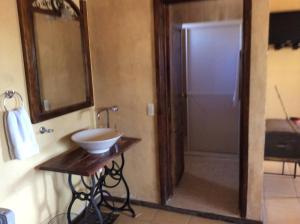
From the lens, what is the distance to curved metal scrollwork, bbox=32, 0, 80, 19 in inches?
84.8

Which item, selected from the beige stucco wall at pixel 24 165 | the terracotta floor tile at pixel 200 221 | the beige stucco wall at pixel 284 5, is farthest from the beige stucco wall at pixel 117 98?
the beige stucco wall at pixel 284 5

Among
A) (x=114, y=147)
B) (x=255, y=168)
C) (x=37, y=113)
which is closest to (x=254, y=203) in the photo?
(x=255, y=168)

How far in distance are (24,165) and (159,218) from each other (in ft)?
4.62

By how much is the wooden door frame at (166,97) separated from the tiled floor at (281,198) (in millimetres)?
370

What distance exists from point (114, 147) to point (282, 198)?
1956mm

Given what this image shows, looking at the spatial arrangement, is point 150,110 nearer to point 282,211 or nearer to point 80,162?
point 80,162

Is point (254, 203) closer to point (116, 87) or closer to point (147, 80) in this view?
point (147, 80)

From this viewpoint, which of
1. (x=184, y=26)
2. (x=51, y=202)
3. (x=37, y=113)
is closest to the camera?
(x=37, y=113)

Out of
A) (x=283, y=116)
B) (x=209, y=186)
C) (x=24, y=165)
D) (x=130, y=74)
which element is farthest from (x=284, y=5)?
(x=24, y=165)

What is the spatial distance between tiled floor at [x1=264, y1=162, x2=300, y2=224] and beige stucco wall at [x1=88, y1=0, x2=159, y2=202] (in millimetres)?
1175

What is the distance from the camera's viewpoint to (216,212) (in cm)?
271

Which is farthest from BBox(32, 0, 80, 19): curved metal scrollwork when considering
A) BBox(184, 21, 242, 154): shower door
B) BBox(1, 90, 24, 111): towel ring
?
BBox(184, 21, 242, 154): shower door

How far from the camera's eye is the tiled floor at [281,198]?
2.62 m

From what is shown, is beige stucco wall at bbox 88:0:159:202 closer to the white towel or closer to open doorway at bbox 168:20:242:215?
open doorway at bbox 168:20:242:215
